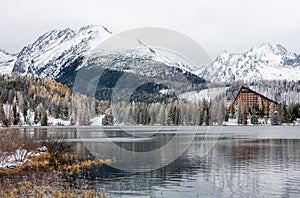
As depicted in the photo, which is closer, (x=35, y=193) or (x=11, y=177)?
(x=35, y=193)

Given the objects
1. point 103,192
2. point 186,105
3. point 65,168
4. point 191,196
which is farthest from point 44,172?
point 186,105

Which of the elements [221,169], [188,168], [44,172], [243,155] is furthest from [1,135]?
[243,155]

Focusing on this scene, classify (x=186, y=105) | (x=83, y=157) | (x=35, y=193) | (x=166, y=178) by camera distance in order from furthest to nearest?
(x=186, y=105) < (x=83, y=157) < (x=166, y=178) < (x=35, y=193)

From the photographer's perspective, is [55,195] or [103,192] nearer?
[55,195]

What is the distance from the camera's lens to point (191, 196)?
27.9 metres

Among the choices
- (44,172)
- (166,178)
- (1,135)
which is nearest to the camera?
(166,178)

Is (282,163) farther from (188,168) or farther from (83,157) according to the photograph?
(83,157)

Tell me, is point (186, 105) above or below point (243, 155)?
above

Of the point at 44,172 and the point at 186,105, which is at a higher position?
the point at 186,105

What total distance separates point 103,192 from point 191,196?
6.41 m

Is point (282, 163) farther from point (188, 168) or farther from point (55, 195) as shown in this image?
point (55, 195)

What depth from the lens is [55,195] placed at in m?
26.5

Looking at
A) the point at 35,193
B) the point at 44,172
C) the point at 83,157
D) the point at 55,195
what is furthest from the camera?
the point at 83,157

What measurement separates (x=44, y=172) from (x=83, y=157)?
12777mm
